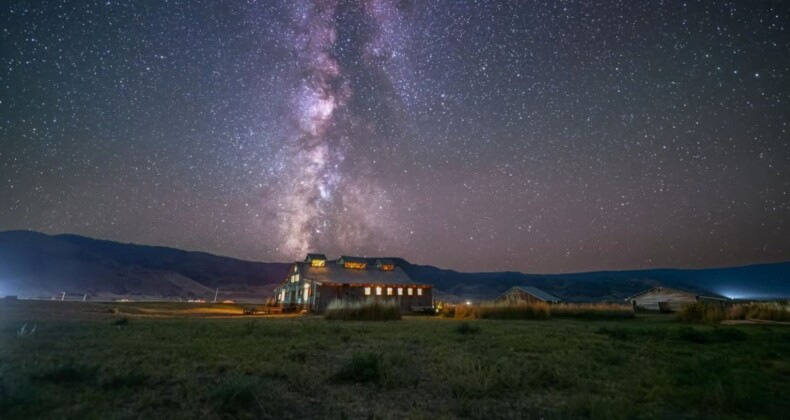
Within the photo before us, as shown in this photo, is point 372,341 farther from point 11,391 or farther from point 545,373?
point 11,391

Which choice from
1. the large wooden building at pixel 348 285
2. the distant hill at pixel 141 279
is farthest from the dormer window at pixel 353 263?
the distant hill at pixel 141 279

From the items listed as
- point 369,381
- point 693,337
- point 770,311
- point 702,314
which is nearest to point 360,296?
point 702,314

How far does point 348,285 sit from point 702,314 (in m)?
34.2

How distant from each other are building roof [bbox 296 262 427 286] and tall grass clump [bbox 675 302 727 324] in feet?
101

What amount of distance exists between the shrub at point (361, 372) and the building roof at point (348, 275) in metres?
41.6

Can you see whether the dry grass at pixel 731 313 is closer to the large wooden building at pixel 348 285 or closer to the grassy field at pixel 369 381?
the grassy field at pixel 369 381

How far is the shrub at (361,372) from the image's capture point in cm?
780

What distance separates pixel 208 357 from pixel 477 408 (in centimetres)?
663

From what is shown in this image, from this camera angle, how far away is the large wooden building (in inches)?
1925

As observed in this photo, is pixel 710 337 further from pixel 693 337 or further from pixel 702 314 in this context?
pixel 702 314

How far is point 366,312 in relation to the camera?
27328 mm

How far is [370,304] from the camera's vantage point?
27.9 meters

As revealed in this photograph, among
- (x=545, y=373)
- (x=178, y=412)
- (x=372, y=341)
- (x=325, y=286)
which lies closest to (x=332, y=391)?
(x=178, y=412)

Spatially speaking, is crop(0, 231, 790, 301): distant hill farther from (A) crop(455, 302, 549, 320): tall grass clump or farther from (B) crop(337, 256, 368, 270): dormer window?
(A) crop(455, 302, 549, 320): tall grass clump
